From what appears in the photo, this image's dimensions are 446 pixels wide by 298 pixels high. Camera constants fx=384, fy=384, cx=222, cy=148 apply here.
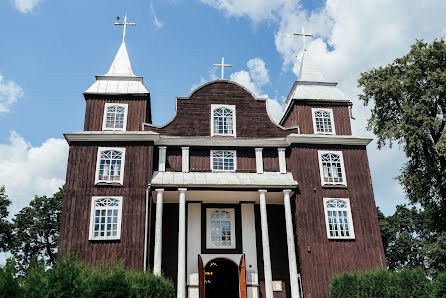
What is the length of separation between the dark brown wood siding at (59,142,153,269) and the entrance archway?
622cm

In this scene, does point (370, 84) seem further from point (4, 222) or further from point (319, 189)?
point (4, 222)

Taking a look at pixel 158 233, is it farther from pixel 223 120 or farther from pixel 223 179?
pixel 223 120

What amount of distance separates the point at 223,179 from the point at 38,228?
949 inches

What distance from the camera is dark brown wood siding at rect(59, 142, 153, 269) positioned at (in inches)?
746

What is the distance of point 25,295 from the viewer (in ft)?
26.4

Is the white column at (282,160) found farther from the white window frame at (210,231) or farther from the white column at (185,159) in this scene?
the white column at (185,159)

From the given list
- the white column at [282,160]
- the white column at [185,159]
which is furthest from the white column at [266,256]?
the white column at [185,159]

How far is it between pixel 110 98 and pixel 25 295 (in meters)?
16.2

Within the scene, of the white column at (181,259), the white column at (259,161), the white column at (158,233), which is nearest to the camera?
the white column at (181,259)

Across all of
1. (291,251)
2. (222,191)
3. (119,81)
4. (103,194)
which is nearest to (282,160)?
(222,191)

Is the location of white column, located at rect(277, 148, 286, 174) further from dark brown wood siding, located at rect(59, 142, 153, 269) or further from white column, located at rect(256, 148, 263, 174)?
dark brown wood siding, located at rect(59, 142, 153, 269)

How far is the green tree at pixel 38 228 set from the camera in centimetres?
3631

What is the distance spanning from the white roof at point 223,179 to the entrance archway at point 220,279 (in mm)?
5805

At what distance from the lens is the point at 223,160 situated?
2223cm
